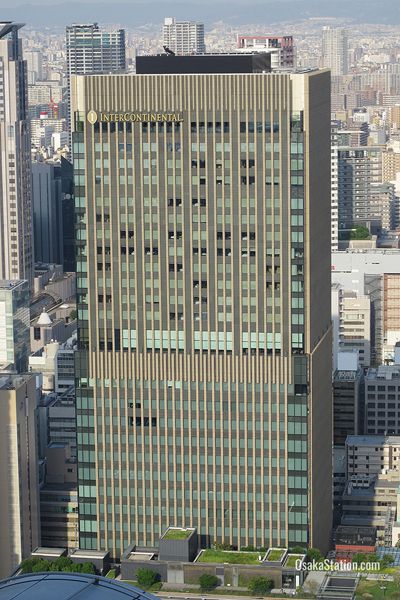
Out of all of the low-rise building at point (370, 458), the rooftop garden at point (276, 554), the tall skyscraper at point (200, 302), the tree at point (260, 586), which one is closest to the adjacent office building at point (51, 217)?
the low-rise building at point (370, 458)

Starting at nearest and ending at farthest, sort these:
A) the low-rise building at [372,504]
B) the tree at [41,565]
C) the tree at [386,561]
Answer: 1. the tree at [41,565]
2. the tree at [386,561]
3. the low-rise building at [372,504]

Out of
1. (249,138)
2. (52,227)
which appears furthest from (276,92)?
(52,227)

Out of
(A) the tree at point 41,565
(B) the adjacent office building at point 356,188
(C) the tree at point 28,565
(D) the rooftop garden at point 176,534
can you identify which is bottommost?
(C) the tree at point 28,565

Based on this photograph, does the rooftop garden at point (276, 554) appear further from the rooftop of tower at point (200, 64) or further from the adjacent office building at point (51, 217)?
the adjacent office building at point (51, 217)

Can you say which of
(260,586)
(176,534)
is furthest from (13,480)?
(260,586)

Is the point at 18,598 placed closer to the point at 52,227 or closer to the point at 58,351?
the point at 58,351

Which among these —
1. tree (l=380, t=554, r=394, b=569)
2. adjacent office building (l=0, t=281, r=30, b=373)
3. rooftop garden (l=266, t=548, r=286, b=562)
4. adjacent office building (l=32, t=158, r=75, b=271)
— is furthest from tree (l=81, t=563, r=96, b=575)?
adjacent office building (l=32, t=158, r=75, b=271)

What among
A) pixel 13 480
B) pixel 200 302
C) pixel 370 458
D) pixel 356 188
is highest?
pixel 200 302

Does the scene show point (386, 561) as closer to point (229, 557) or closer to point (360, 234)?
point (229, 557)
